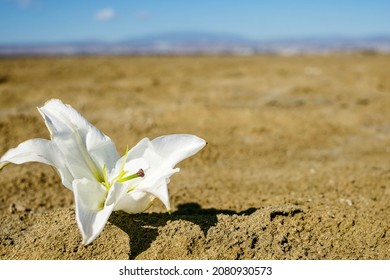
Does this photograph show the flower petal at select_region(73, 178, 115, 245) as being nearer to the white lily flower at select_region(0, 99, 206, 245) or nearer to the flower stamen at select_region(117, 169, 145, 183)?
the white lily flower at select_region(0, 99, 206, 245)

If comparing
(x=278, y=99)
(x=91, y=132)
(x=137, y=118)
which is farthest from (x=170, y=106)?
(x=91, y=132)

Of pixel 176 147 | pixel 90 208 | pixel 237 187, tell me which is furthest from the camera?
pixel 237 187

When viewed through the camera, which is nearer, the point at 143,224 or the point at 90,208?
the point at 90,208

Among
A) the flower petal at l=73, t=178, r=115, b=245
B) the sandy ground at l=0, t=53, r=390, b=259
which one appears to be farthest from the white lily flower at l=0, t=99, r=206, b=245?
the sandy ground at l=0, t=53, r=390, b=259

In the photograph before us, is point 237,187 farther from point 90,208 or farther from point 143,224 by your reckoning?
point 90,208

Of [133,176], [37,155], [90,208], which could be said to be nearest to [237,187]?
[133,176]
